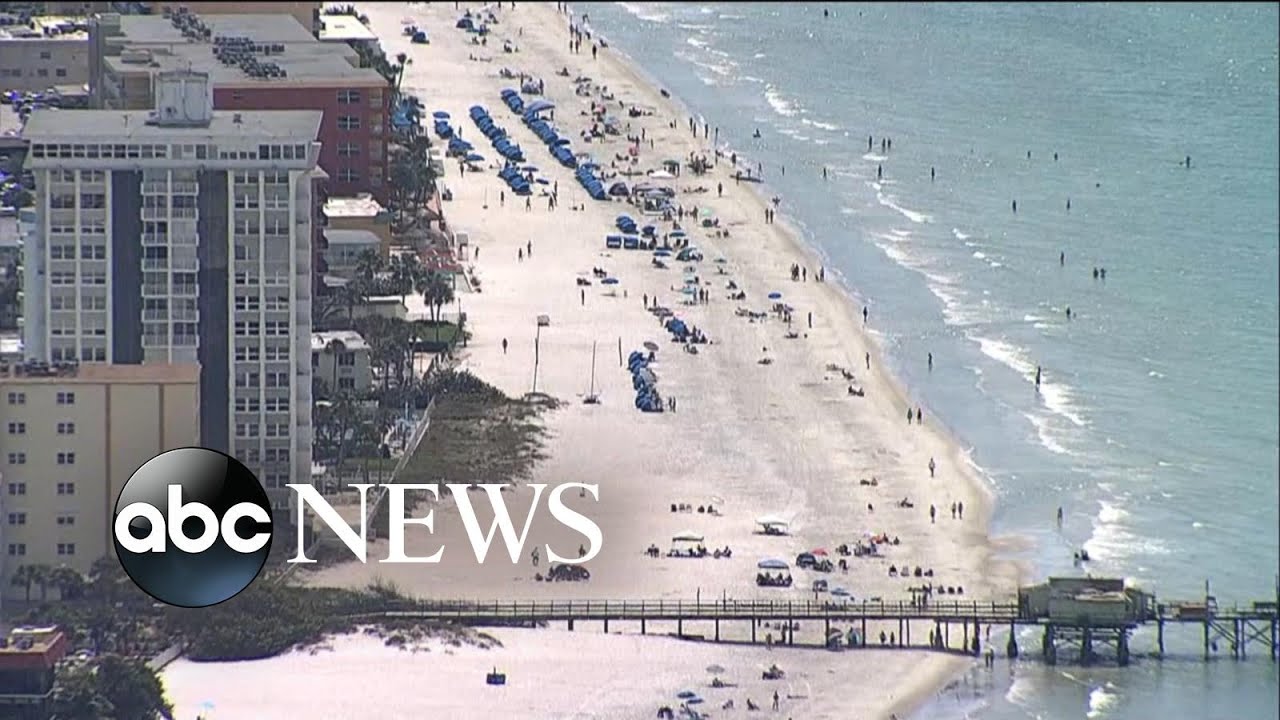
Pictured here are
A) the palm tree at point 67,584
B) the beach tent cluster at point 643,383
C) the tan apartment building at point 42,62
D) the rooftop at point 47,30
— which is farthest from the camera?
the rooftop at point 47,30

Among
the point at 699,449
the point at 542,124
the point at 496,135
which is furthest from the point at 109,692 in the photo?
the point at 542,124

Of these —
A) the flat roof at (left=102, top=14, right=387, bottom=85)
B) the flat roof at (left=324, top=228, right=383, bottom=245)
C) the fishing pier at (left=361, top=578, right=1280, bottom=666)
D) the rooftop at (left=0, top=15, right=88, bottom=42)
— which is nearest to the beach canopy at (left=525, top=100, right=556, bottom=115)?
the flat roof at (left=102, top=14, right=387, bottom=85)

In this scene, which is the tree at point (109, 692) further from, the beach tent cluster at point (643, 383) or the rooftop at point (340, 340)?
the beach tent cluster at point (643, 383)

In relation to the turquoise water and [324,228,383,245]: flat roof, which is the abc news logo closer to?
the turquoise water

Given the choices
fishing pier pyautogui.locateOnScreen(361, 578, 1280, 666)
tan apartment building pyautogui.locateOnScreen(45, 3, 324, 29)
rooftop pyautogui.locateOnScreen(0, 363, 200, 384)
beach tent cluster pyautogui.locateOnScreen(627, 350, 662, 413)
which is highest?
tan apartment building pyautogui.locateOnScreen(45, 3, 324, 29)

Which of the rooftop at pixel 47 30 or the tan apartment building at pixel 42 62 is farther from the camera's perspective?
the rooftop at pixel 47 30

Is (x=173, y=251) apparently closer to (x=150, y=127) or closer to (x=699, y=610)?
(x=150, y=127)

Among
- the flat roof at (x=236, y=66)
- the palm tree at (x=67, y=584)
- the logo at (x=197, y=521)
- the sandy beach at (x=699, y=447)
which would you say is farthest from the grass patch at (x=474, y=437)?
the logo at (x=197, y=521)
